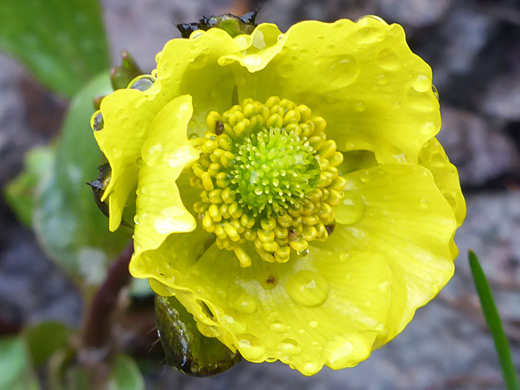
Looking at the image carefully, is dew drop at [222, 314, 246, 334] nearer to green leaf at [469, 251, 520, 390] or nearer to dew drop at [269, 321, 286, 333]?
dew drop at [269, 321, 286, 333]

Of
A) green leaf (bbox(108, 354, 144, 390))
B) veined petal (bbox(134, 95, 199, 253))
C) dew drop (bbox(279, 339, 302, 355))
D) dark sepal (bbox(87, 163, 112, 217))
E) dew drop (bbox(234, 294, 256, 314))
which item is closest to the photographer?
veined petal (bbox(134, 95, 199, 253))

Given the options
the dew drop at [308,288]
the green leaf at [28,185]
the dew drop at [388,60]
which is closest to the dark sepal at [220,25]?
the dew drop at [388,60]

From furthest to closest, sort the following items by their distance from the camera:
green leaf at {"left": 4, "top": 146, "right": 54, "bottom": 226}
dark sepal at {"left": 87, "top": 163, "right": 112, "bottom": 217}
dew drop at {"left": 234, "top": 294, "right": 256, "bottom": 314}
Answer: green leaf at {"left": 4, "top": 146, "right": 54, "bottom": 226} → dew drop at {"left": 234, "top": 294, "right": 256, "bottom": 314} → dark sepal at {"left": 87, "top": 163, "right": 112, "bottom": 217}

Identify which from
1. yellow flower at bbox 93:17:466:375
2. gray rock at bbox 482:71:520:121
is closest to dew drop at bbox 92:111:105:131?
yellow flower at bbox 93:17:466:375

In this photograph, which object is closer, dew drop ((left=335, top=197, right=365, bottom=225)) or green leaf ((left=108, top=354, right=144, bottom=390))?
dew drop ((left=335, top=197, right=365, bottom=225))

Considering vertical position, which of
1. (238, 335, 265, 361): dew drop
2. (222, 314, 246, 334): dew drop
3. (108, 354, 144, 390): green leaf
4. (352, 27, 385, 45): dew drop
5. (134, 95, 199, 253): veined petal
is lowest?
(108, 354, 144, 390): green leaf

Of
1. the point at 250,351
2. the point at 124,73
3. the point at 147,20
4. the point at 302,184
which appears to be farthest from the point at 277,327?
the point at 147,20
